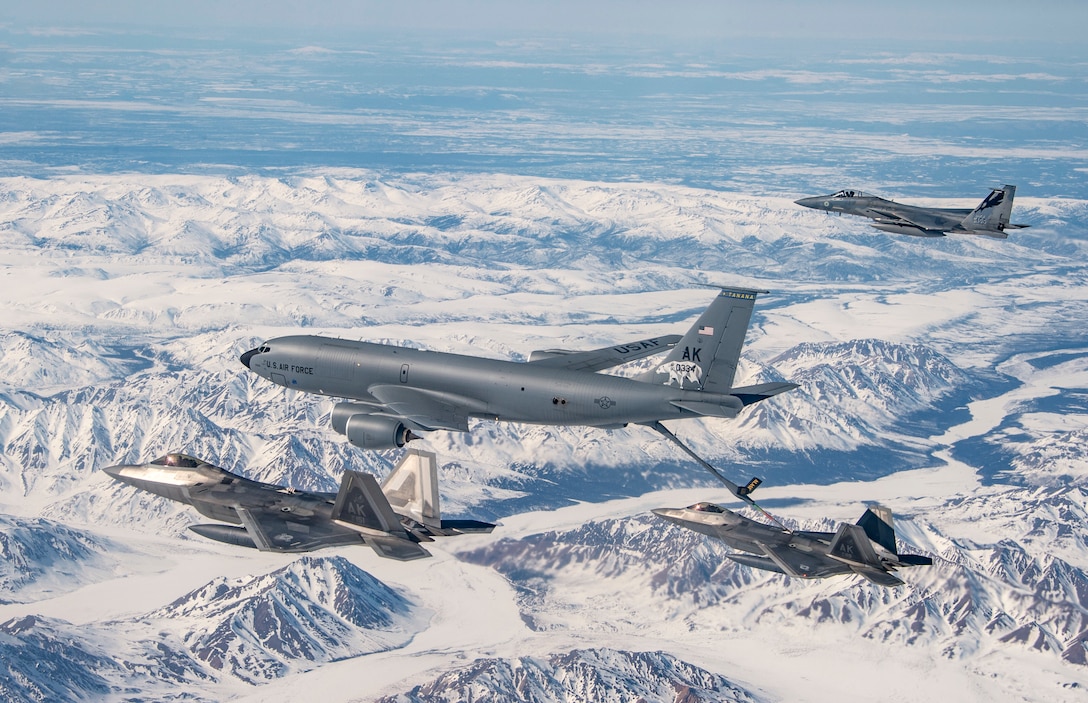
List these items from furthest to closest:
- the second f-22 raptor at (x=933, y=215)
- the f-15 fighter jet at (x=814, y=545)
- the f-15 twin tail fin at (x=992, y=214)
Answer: the f-15 twin tail fin at (x=992, y=214), the second f-22 raptor at (x=933, y=215), the f-15 fighter jet at (x=814, y=545)

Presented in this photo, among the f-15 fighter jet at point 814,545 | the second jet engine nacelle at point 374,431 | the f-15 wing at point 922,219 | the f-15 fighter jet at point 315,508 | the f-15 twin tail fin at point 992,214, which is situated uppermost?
the f-15 twin tail fin at point 992,214

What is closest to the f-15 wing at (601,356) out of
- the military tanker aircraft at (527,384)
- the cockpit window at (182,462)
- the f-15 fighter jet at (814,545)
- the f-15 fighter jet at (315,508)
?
the military tanker aircraft at (527,384)

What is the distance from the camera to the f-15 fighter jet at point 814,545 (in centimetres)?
8069

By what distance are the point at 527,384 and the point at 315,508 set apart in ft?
54.0

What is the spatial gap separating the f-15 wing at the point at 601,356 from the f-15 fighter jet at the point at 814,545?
18.1 m

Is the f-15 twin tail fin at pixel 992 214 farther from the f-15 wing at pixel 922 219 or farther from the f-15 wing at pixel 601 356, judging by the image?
the f-15 wing at pixel 601 356

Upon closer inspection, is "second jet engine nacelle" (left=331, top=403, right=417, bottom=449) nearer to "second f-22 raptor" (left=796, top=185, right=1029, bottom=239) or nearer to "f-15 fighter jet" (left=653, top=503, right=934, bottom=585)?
"f-15 fighter jet" (left=653, top=503, right=934, bottom=585)

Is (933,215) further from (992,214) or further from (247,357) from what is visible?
(247,357)

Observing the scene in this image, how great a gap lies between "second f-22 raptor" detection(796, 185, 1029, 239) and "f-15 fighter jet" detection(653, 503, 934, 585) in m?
28.0

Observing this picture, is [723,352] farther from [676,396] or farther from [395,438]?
[395,438]

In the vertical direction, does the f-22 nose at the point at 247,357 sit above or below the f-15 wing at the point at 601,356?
below

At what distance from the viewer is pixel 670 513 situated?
92062mm

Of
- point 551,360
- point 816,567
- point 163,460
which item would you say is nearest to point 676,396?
point 551,360

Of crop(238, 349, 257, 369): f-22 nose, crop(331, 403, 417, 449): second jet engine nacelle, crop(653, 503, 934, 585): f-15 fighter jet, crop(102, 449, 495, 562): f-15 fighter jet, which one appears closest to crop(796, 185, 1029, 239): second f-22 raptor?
crop(653, 503, 934, 585): f-15 fighter jet
